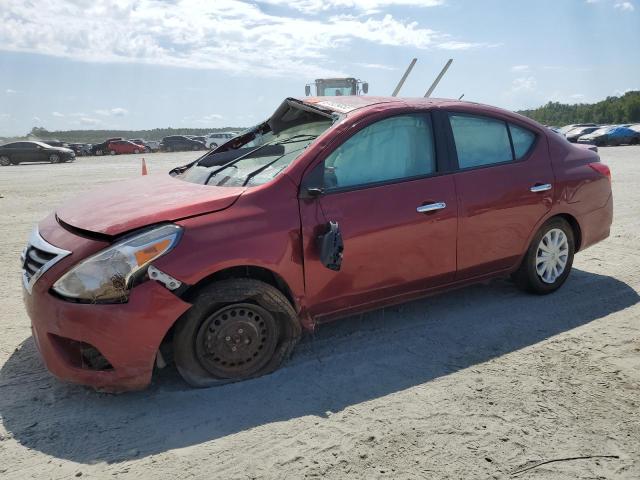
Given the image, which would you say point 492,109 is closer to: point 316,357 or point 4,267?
point 316,357

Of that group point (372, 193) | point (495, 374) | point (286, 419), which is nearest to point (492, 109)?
point (372, 193)

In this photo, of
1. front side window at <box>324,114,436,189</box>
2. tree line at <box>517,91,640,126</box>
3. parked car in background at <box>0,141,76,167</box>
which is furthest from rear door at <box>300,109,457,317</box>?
tree line at <box>517,91,640,126</box>

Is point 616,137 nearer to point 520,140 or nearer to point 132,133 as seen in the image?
point 520,140

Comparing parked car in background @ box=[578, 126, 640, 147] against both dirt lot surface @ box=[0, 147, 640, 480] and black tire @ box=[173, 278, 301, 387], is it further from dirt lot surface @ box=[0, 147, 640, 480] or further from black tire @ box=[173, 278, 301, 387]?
black tire @ box=[173, 278, 301, 387]

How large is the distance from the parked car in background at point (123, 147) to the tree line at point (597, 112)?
57231mm

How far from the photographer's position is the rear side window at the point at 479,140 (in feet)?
13.5

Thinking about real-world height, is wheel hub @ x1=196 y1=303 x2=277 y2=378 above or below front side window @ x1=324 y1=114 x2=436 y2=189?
below

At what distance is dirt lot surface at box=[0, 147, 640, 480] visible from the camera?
2525mm

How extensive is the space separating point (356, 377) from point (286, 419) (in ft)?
2.02

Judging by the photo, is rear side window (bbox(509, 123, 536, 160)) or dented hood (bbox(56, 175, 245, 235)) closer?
dented hood (bbox(56, 175, 245, 235))

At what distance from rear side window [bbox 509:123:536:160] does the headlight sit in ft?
9.98

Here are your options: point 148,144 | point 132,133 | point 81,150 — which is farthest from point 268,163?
point 132,133

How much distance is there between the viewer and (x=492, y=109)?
442 cm

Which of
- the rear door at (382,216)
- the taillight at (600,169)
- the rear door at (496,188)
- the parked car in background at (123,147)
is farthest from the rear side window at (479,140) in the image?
the parked car in background at (123,147)
